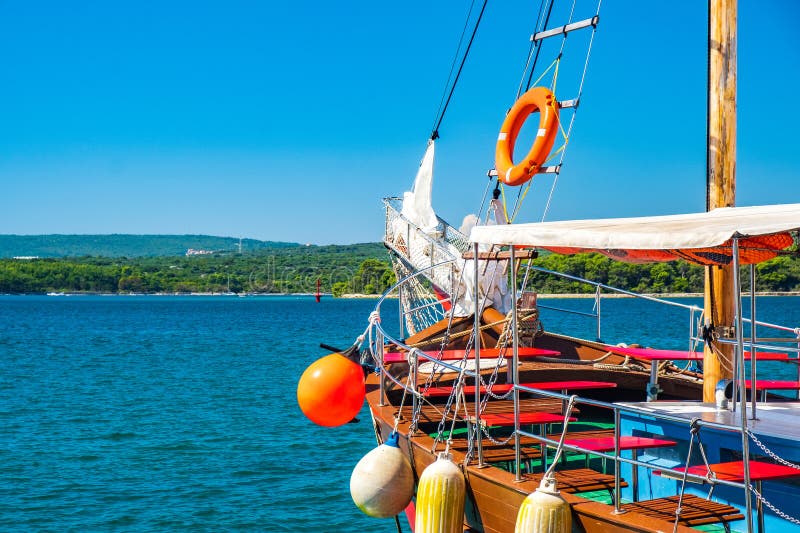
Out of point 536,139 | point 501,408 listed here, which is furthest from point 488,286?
point 501,408

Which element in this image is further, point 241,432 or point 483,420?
point 241,432

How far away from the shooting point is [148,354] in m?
48.9

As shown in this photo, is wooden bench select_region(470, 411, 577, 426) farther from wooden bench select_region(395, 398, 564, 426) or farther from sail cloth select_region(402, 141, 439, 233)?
sail cloth select_region(402, 141, 439, 233)

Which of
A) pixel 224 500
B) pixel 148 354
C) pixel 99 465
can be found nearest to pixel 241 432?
pixel 99 465

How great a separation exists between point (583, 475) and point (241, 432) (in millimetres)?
15795

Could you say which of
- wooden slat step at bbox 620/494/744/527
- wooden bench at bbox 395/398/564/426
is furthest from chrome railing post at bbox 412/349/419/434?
wooden slat step at bbox 620/494/744/527

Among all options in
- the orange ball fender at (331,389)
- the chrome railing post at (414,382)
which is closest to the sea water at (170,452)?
the orange ball fender at (331,389)

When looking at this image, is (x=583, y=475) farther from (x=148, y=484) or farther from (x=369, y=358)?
(x=148, y=484)

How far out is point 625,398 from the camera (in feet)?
41.5

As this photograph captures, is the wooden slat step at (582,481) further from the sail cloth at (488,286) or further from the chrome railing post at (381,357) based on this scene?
the sail cloth at (488,286)

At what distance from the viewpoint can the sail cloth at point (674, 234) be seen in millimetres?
5969

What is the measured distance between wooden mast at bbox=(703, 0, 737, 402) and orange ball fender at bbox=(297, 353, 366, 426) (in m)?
3.85

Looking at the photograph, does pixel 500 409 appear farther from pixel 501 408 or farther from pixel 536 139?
pixel 536 139

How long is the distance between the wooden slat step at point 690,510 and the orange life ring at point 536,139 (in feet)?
17.9
